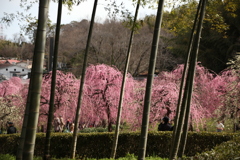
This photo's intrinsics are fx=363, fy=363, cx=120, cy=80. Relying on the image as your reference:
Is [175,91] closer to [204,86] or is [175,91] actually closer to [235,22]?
[204,86]

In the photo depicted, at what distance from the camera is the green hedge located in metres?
10.3

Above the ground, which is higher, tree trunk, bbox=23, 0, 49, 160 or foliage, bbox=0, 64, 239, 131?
tree trunk, bbox=23, 0, 49, 160

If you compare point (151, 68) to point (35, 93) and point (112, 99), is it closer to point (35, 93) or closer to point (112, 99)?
point (35, 93)

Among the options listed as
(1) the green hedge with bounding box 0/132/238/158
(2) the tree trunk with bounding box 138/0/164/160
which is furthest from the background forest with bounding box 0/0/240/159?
(1) the green hedge with bounding box 0/132/238/158

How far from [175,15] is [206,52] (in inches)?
702

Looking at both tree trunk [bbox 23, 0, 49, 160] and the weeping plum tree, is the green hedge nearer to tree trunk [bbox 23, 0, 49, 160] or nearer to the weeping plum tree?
the weeping plum tree

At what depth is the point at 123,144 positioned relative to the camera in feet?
34.1

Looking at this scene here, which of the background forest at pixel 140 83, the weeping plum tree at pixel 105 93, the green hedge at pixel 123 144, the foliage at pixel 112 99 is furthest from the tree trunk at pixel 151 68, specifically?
the weeping plum tree at pixel 105 93

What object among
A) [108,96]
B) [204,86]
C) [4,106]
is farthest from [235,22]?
[4,106]

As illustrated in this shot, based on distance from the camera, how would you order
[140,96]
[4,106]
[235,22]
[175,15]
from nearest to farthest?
[175,15]
[140,96]
[4,106]
[235,22]

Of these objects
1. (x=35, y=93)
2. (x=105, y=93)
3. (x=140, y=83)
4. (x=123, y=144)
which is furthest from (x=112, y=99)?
(x=35, y=93)

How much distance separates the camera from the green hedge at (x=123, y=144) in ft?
33.7

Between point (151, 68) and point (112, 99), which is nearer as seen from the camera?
point (151, 68)

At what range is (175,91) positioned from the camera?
48.8 ft
